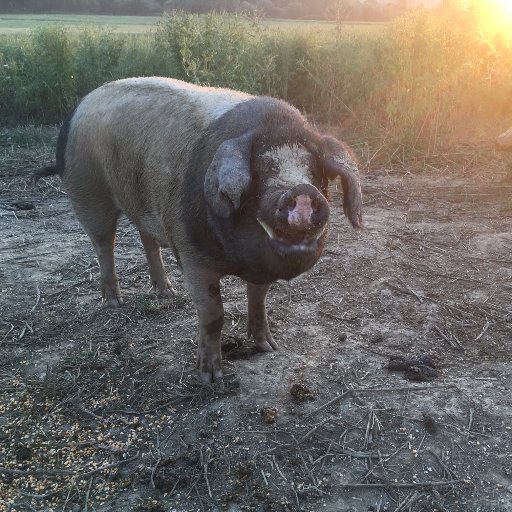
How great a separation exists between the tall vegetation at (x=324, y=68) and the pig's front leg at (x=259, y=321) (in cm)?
471

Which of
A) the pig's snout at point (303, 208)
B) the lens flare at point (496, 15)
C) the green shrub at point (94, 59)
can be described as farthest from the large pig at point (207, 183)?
the lens flare at point (496, 15)

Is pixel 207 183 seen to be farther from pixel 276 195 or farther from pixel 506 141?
pixel 506 141

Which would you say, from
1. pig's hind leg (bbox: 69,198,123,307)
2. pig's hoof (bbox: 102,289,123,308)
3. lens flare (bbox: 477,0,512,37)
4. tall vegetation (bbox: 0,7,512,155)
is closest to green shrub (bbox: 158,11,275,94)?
tall vegetation (bbox: 0,7,512,155)

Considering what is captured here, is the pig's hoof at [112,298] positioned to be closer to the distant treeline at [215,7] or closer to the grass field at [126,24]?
the grass field at [126,24]

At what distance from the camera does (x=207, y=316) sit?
346 centimetres

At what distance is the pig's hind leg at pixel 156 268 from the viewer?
4676 mm

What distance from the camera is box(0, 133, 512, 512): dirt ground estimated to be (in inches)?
112

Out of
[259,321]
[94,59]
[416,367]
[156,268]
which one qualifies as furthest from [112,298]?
[94,59]

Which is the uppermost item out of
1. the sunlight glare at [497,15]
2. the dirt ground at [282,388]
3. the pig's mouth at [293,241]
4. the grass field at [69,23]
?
the sunlight glare at [497,15]

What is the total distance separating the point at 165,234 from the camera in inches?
143

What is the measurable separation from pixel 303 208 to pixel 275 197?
159 millimetres

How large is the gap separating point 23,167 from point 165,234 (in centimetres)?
521

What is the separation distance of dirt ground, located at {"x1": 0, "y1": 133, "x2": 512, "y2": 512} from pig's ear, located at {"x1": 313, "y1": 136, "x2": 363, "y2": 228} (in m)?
1.17

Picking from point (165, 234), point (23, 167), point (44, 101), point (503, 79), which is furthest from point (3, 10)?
point (165, 234)
